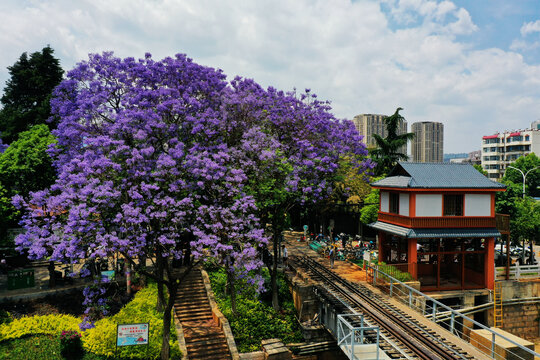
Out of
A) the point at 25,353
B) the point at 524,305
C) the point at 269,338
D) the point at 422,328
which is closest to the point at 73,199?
the point at 25,353

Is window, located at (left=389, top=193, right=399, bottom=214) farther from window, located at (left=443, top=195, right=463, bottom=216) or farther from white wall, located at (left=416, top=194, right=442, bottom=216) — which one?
window, located at (left=443, top=195, right=463, bottom=216)

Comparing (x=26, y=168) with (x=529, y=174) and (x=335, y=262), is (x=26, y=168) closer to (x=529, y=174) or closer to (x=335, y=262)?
(x=335, y=262)

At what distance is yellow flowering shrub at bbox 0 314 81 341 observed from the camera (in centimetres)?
1970

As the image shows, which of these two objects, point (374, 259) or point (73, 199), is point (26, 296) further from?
point (374, 259)

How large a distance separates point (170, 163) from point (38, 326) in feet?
40.6

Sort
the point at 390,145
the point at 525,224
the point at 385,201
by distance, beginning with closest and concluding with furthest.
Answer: the point at 385,201, the point at 525,224, the point at 390,145

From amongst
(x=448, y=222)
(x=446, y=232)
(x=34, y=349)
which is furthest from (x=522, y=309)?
(x=34, y=349)

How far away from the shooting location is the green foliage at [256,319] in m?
22.2

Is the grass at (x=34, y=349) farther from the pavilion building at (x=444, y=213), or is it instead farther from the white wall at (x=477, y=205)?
the white wall at (x=477, y=205)

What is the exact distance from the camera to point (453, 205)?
89.7 ft

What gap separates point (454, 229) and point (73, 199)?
2472 cm

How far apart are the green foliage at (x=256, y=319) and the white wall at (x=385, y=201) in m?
10.5

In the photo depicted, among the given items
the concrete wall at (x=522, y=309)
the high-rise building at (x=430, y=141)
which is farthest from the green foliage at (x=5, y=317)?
the high-rise building at (x=430, y=141)

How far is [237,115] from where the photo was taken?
990 inches
